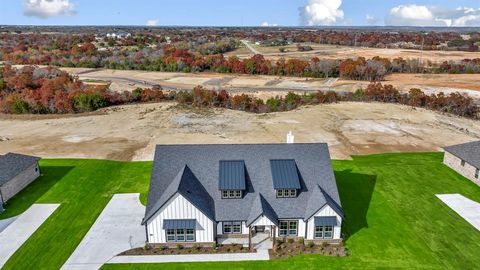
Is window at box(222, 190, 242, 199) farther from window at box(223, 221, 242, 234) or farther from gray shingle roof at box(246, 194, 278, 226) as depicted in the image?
window at box(223, 221, 242, 234)

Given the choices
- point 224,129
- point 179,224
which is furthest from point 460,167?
point 224,129

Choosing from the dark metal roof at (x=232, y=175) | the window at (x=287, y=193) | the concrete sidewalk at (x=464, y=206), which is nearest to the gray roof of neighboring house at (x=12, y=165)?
the dark metal roof at (x=232, y=175)

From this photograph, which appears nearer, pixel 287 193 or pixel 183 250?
pixel 183 250

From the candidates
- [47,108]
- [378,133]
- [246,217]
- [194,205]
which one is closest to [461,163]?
[378,133]

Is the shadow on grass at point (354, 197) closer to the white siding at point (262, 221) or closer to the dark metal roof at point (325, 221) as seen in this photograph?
the dark metal roof at point (325, 221)

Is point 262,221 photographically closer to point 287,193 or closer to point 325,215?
point 287,193

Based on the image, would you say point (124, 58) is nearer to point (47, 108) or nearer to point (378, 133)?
point (47, 108)
